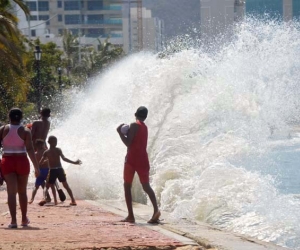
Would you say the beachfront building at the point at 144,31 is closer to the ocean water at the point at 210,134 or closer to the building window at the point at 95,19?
the building window at the point at 95,19

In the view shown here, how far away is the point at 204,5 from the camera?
9906cm

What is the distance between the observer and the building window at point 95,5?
16900 centimetres

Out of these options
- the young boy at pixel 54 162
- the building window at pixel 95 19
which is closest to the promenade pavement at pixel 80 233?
the young boy at pixel 54 162

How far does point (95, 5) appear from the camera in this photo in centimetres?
16925

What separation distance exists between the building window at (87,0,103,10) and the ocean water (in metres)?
144


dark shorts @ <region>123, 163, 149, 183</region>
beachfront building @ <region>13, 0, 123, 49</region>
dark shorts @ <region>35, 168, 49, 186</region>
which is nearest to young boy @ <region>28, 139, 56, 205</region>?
dark shorts @ <region>35, 168, 49, 186</region>

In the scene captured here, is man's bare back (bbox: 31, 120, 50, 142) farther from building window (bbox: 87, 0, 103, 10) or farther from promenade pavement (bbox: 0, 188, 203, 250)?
building window (bbox: 87, 0, 103, 10)

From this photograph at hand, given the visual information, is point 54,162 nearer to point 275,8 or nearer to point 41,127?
point 41,127

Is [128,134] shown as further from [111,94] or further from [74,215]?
[111,94]

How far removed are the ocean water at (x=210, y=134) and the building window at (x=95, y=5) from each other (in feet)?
472

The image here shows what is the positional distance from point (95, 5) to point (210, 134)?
150182 millimetres

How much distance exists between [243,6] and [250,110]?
81.4m

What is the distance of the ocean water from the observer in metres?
15.3

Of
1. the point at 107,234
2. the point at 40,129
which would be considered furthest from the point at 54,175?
the point at 107,234
